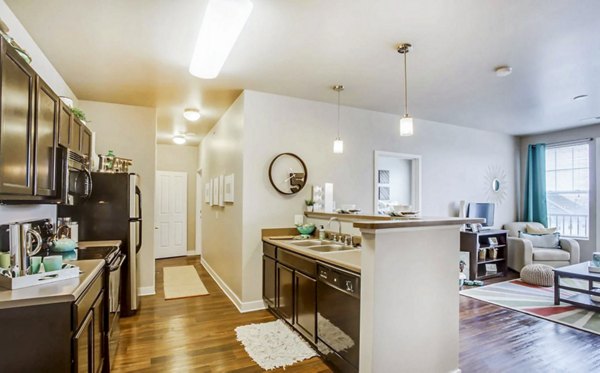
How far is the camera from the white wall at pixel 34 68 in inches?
86.6

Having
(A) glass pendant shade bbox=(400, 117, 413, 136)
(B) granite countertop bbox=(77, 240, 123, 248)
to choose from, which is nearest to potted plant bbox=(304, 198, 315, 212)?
(A) glass pendant shade bbox=(400, 117, 413, 136)

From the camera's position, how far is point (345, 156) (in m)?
4.60

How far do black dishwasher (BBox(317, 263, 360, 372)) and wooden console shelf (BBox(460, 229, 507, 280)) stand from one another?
380 centimetres

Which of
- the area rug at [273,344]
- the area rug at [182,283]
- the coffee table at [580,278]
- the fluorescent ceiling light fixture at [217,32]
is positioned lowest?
the area rug at [182,283]

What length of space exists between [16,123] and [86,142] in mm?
1954

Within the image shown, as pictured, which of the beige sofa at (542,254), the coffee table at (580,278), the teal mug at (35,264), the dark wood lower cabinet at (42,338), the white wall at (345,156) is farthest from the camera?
the beige sofa at (542,254)

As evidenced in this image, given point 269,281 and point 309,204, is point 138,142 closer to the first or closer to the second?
point 309,204

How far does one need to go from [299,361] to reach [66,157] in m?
2.48

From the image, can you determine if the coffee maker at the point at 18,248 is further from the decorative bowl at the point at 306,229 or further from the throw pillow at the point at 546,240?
the throw pillow at the point at 546,240

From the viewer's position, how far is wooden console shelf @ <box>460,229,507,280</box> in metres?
5.25

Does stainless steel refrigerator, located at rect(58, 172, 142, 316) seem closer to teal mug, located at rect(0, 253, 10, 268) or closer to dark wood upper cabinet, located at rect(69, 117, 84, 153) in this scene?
dark wood upper cabinet, located at rect(69, 117, 84, 153)

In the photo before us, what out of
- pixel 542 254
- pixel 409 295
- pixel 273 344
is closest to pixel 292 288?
pixel 273 344

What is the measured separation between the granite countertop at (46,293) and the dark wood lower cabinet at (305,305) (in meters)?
1.67

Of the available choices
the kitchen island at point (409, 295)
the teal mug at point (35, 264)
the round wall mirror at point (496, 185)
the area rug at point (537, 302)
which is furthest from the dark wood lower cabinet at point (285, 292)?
the round wall mirror at point (496, 185)
